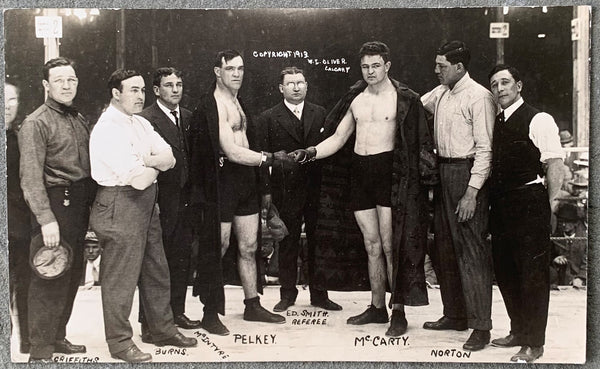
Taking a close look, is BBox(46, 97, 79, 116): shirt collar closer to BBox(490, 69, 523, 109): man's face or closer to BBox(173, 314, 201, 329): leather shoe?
BBox(173, 314, 201, 329): leather shoe

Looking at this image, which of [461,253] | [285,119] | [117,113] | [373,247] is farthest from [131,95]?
[461,253]

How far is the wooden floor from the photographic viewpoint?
6.28 feet

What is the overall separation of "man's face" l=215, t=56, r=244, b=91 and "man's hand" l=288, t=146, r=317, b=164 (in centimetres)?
23

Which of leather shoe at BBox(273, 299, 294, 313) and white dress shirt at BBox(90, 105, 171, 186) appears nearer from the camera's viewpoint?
white dress shirt at BBox(90, 105, 171, 186)

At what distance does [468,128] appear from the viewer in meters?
1.86

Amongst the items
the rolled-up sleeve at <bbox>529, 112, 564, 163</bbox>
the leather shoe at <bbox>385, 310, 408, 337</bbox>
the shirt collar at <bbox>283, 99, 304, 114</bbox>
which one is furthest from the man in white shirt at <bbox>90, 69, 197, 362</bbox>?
the rolled-up sleeve at <bbox>529, 112, 564, 163</bbox>

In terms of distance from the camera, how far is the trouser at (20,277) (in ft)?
6.18

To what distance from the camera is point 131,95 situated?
1864 mm

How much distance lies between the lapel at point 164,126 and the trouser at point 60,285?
227 mm

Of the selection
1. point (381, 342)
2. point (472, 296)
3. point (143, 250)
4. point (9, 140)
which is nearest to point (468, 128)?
point (472, 296)

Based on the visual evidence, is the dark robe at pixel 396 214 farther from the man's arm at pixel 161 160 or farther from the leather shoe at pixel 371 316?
the man's arm at pixel 161 160

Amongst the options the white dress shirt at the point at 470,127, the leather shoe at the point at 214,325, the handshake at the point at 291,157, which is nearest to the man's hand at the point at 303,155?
the handshake at the point at 291,157

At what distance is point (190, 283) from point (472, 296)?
2.51 ft

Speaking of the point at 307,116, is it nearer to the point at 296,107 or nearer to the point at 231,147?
the point at 296,107
